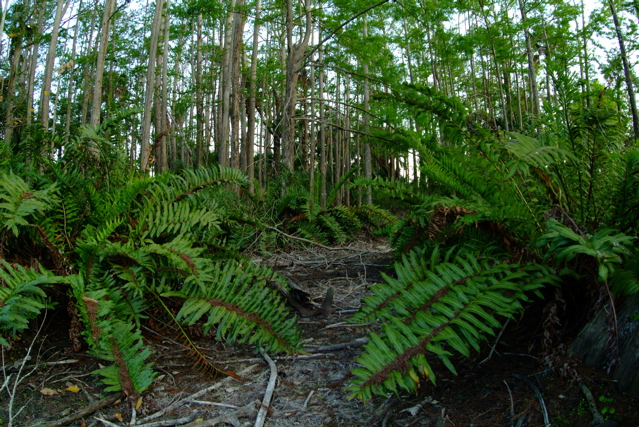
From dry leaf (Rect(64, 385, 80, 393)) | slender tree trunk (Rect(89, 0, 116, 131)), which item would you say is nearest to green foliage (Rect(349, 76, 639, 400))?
dry leaf (Rect(64, 385, 80, 393))

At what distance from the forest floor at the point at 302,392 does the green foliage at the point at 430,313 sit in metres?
0.14

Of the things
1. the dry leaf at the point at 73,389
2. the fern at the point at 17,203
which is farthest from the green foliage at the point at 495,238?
the fern at the point at 17,203

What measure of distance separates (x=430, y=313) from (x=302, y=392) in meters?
0.63

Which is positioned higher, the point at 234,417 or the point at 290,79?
the point at 290,79

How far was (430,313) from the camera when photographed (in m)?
1.44

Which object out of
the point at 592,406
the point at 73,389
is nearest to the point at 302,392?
the point at 73,389

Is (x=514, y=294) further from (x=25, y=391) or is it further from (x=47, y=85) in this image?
(x=47, y=85)

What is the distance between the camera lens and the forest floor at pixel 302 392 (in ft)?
4.25

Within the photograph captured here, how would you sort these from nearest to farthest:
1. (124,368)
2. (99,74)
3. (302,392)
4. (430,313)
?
(430,313) < (124,368) < (302,392) < (99,74)

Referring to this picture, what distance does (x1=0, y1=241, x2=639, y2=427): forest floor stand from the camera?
1296 millimetres

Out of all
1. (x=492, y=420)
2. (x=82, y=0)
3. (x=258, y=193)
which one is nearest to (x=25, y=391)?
(x=492, y=420)

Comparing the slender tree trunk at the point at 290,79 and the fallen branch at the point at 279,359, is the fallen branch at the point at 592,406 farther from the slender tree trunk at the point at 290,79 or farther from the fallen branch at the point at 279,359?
the slender tree trunk at the point at 290,79

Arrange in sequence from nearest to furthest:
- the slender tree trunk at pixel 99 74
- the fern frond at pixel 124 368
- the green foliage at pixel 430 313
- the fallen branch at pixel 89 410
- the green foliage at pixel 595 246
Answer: the green foliage at pixel 595 246 → the green foliage at pixel 430 313 → the fallen branch at pixel 89 410 → the fern frond at pixel 124 368 → the slender tree trunk at pixel 99 74

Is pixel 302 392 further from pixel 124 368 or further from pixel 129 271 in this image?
pixel 129 271
